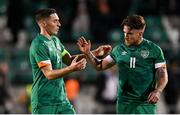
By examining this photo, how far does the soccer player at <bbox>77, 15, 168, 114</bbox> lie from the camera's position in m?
8.91

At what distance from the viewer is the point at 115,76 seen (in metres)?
14.2

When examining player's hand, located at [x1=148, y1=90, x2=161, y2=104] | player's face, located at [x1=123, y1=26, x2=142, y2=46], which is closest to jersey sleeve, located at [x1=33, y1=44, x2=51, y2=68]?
player's face, located at [x1=123, y1=26, x2=142, y2=46]

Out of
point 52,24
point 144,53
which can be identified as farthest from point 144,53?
point 52,24

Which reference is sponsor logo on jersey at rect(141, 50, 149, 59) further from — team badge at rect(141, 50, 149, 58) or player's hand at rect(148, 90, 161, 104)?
player's hand at rect(148, 90, 161, 104)

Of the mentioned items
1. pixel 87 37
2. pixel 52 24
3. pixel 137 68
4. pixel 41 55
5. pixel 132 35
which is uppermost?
pixel 52 24

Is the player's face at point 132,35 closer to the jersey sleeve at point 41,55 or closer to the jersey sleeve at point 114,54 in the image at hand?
the jersey sleeve at point 114,54

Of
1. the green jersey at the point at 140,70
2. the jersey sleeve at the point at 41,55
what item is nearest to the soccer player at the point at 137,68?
the green jersey at the point at 140,70

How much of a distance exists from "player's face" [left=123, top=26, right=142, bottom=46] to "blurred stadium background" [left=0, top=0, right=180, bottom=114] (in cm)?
512

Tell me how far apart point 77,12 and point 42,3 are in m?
1.48

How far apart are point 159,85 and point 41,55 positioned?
5.12 ft

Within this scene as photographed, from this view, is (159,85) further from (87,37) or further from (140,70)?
(87,37)

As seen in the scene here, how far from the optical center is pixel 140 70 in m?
8.98

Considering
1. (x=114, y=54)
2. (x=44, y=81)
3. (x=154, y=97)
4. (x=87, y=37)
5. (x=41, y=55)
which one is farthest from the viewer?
(x=87, y=37)

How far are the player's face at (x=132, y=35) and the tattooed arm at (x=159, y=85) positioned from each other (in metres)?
0.48
